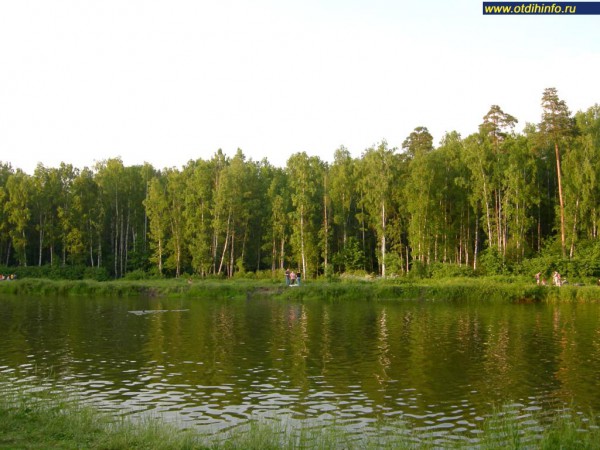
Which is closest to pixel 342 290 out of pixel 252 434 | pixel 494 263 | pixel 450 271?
pixel 450 271

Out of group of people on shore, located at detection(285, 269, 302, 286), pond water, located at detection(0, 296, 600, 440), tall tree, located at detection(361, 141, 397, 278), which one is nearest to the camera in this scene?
pond water, located at detection(0, 296, 600, 440)

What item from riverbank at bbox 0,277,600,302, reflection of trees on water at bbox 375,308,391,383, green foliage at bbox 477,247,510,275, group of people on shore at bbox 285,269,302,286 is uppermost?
green foliage at bbox 477,247,510,275

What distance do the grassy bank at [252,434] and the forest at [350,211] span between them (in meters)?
45.9

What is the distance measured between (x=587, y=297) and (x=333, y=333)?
88.0 feet

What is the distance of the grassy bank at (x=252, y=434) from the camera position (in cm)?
1198

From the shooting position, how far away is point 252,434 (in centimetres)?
1263

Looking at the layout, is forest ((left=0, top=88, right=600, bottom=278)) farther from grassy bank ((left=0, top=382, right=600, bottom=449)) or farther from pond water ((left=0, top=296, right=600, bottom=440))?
grassy bank ((left=0, top=382, right=600, bottom=449))

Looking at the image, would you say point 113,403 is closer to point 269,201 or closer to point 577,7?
point 577,7

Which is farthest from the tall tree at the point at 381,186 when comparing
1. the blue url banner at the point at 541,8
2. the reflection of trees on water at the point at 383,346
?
the blue url banner at the point at 541,8

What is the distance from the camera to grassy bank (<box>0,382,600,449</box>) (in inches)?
472

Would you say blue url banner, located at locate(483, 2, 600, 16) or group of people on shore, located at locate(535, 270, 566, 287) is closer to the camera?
blue url banner, located at locate(483, 2, 600, 16)

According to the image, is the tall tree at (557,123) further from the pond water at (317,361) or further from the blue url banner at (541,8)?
the blue url banner at (541,8)

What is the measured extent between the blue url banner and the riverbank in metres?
30.8

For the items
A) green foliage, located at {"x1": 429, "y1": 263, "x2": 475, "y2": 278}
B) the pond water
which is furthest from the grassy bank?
green foliage, located at {"x1": 429, "y1": 263, "x2": 475, "y2": 278}
